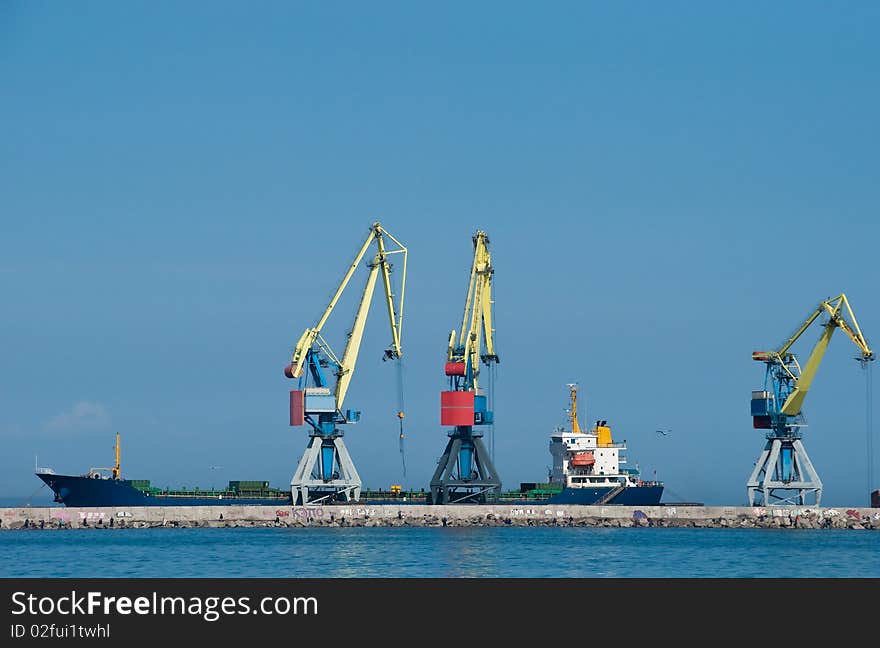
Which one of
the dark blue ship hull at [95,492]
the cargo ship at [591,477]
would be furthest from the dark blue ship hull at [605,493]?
the dark blue ship hull at [95,492]

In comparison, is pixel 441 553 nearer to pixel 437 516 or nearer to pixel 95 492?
pixel 437 516

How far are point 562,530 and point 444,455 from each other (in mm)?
17092

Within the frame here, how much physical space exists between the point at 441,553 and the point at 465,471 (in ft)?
118

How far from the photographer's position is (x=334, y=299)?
102188 millimetres

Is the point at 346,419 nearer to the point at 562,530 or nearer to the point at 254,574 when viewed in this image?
the point at 562,530

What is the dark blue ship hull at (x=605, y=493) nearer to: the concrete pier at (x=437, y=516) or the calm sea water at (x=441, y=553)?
the concrete pier at (x=437, y=516)

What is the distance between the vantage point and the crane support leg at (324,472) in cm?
10144

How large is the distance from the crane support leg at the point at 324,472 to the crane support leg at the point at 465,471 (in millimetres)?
6134

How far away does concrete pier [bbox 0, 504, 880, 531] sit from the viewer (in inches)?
3637

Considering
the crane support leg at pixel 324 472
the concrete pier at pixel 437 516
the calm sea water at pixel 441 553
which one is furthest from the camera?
the crane support leg at pixel 324 472

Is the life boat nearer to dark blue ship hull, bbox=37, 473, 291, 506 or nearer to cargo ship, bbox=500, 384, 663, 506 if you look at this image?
cargo ship, bbox=500, 384, 663, 506

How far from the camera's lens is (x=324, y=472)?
334ft
